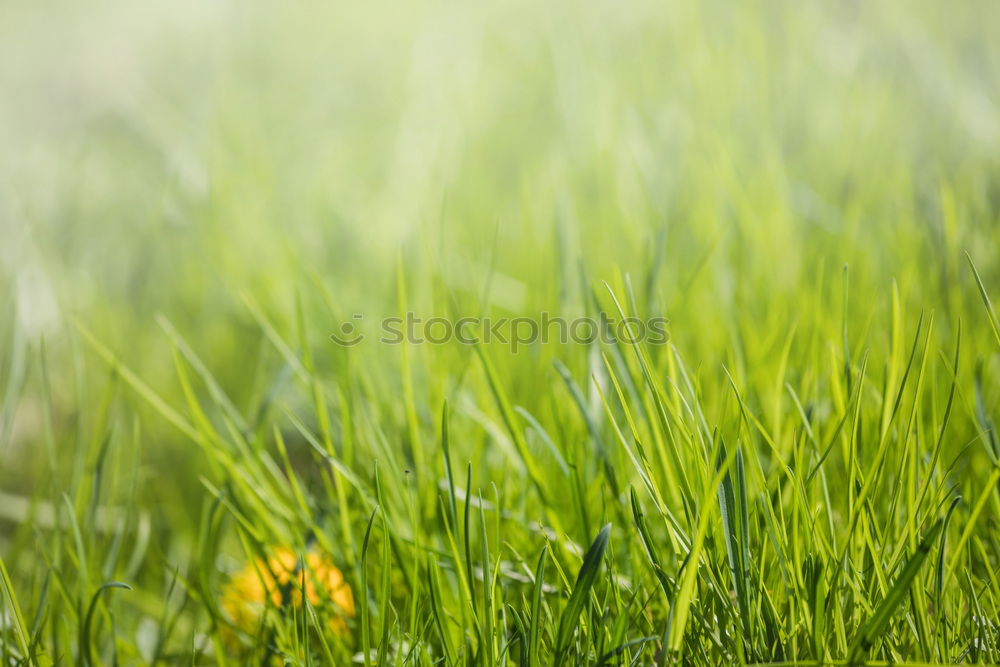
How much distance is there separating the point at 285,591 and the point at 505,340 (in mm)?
359

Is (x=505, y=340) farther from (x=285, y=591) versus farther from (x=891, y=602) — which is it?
(x=891, y=602)

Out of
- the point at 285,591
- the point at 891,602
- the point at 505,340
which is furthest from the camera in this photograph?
the point at 505,340

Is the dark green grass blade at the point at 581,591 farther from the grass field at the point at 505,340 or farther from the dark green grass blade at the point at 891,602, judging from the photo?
the dark green grass blade at the point at 891,602

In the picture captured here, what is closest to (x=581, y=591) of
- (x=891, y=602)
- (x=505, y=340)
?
(x=891, y=602)

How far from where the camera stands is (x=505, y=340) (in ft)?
2.40

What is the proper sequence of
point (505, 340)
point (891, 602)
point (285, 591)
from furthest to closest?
point (505, 340), point (285, 591), point (891, 602)

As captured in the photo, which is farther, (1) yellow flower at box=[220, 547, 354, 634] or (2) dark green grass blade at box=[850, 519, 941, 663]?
(1) yellow flower at box=[220, 547, 354, 634]

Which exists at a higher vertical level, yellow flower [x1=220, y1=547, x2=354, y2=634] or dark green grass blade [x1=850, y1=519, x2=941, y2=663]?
dark green grass blade [x1=850, y1=519, x2=941, y2=663]

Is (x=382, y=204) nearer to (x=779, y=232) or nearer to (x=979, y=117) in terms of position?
(x=779, y=232)

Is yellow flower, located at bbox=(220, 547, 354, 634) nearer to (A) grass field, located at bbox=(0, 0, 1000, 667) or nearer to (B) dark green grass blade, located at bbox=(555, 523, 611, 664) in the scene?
(A) grass field, located at bbox=(0, 0, 1000, 667)

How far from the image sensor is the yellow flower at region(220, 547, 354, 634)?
441mm

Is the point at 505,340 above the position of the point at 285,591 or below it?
above

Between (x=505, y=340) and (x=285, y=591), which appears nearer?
(x=285, y=591)

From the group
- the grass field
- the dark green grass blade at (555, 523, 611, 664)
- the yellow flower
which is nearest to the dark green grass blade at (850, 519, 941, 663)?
the grass field
